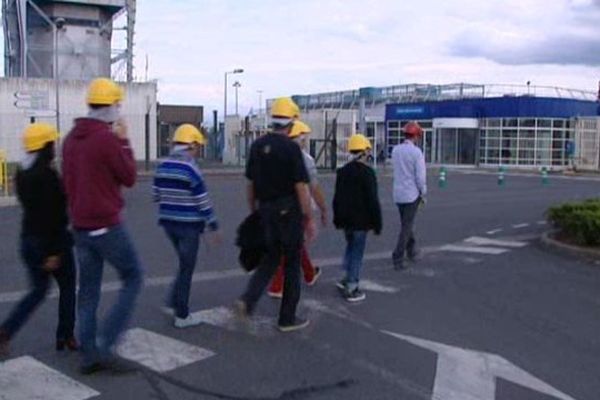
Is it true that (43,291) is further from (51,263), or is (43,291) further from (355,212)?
(355,212)

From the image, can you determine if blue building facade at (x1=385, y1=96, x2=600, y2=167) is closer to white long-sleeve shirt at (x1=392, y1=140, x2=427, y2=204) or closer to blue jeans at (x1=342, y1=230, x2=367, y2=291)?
white long-sleeve shirt at (x1=392, y1=140, x2=427, y2=204)

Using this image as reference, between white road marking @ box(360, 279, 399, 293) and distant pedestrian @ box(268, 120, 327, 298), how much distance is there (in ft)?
1.94

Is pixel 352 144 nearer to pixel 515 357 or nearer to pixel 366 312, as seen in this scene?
pixel 366 312

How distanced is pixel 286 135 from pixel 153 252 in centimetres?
542

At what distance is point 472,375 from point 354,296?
275 centimetres

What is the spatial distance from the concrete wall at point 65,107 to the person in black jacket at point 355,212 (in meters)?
33.7

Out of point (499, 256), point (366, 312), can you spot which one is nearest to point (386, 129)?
point (499, 256)

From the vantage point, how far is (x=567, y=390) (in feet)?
19.6

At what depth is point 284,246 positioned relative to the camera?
7.25 metres

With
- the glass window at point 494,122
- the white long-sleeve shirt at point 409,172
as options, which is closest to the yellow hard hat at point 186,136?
the white long-sleeve shirt at point 409,172

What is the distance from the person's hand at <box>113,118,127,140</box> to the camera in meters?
5.91

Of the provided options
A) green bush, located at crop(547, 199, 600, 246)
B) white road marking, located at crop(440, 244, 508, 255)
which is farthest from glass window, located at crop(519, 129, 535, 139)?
white road marking, located at crop(440, 244, 508, 255)

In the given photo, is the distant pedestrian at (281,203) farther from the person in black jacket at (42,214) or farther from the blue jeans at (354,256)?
the person in black jacket at (42,214)

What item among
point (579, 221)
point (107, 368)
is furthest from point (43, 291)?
point (579, 221)
